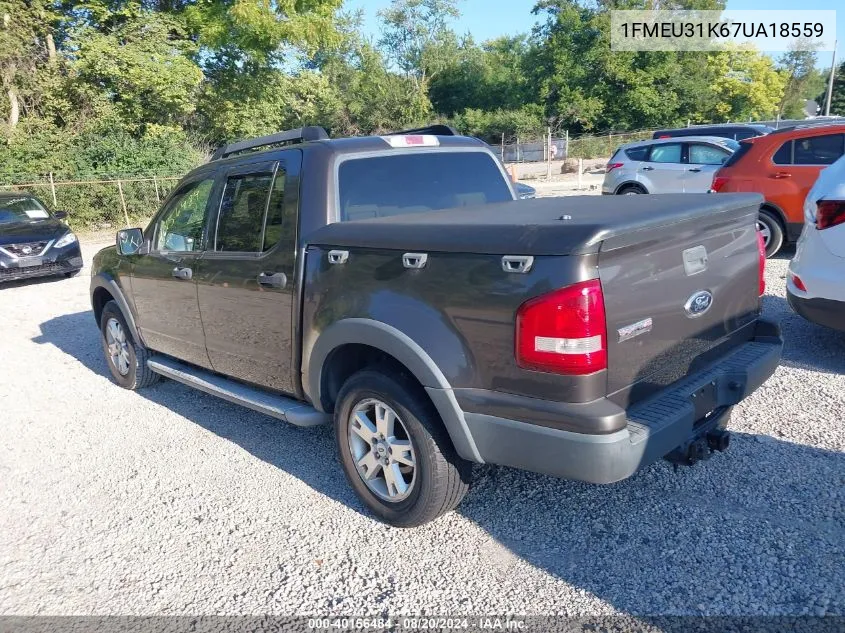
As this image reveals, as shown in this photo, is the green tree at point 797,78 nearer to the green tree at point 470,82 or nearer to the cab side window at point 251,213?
the green tree at point 470,82

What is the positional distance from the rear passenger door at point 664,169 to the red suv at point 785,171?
3.68 meters

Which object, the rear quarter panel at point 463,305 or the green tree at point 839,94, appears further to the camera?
the green tree at point 839,94

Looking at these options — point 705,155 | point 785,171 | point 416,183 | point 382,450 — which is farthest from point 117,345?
point 705,155

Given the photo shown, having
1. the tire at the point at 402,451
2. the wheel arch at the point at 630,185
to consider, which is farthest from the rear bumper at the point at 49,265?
the wheel arch at the point at 630,185

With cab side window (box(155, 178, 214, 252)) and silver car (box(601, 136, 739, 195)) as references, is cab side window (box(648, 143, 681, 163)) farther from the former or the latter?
cab side window (box(155, 178, 214, 252))

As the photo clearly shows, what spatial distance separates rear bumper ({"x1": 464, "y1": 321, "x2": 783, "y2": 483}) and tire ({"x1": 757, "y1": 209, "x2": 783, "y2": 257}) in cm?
661

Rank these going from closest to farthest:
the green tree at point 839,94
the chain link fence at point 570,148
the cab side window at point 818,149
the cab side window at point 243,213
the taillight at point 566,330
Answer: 1. the taillight at point 566,330
2. the cab side window at point 243,213
3. the cab side window at point 818,149
4. the chain link fence at point 570,148
5. the green tree at point 839,94

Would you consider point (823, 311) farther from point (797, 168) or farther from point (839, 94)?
point (839, 94)

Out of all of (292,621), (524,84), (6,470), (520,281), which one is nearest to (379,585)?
(292,621)

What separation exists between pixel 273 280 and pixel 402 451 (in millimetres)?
1218

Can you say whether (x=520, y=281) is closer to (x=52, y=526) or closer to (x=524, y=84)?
(x=52, y=526)

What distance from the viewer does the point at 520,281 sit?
8.10 ft

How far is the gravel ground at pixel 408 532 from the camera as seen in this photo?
107 inches

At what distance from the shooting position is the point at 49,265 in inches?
456
